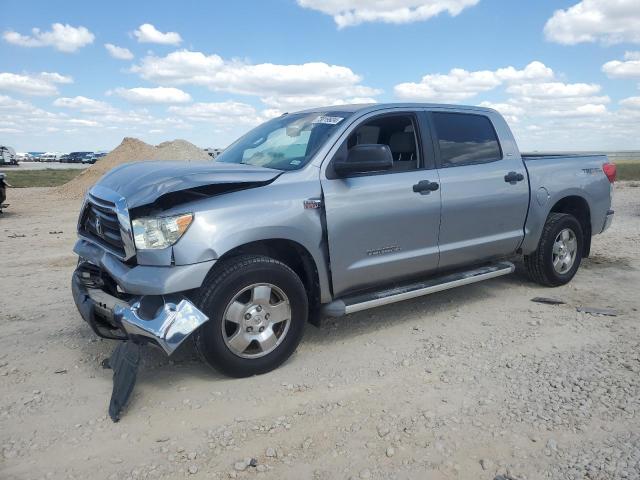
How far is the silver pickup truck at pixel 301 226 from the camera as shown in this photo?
139 inches

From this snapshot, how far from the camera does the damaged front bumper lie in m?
3.35

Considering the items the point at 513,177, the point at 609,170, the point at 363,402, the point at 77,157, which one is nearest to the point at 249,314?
the point at 363,402

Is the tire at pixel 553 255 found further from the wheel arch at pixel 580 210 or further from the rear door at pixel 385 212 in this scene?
the rear door at pixel 385 212

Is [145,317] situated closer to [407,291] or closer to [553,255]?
[407,291]

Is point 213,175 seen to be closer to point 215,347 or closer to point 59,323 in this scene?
point 215,347

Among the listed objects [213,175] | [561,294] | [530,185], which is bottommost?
[561,294]

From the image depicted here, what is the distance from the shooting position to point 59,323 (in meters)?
4.96

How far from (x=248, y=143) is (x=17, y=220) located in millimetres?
9615

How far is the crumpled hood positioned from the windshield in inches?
12.2

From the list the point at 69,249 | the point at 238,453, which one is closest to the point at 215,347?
the point at 238,453

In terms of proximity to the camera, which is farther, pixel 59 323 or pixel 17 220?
pixel 17 220

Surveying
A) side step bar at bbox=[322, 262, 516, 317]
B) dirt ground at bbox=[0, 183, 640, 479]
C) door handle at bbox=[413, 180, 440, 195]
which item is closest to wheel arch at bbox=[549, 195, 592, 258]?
dirt ground at bbox=[0, 183, 640, 479]

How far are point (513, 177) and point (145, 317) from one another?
12.5 ft

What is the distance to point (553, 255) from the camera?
6.03 metres
